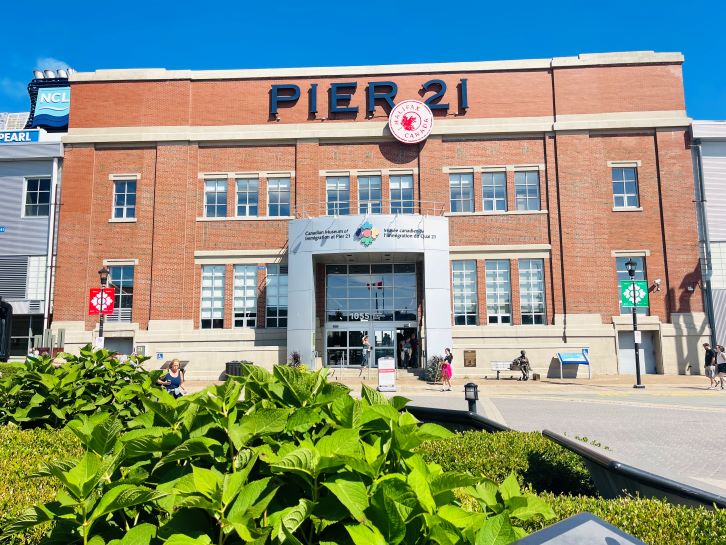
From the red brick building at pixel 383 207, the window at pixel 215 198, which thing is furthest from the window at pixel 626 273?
the window at pixel 215 198

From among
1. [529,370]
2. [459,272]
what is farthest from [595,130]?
[529,370]

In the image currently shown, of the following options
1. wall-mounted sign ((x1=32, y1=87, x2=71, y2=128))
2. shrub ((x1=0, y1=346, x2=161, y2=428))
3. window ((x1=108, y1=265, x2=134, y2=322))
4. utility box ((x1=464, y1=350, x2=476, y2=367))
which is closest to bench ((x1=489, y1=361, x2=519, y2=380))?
utility box ((x1=464, y1=350, x2=476, y2=367))

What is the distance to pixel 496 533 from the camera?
1575 mm

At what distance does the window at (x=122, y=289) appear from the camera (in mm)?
29297

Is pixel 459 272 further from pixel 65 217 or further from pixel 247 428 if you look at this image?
pixel 247 428

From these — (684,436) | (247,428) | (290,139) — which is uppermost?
(290,139)

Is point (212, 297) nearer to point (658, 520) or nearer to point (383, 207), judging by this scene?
point (383, 207)

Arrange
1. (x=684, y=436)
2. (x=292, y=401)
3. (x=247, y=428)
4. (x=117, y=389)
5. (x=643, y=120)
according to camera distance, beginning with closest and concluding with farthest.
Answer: (x=247, y=428) → (x=292, y=401) → (x=117, y=389) → (x=684, y=436) → (x=643, y=120)

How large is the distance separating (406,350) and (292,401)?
26057 millimetres

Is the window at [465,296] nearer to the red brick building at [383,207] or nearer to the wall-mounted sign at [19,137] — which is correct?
the red brick building at [383,207]

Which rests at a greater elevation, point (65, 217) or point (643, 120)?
point (643, 120)

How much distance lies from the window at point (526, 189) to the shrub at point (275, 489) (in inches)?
1131

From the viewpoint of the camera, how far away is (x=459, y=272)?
29.0 meters

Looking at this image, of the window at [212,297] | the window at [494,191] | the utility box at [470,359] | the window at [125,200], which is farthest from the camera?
the window at [125,200]
